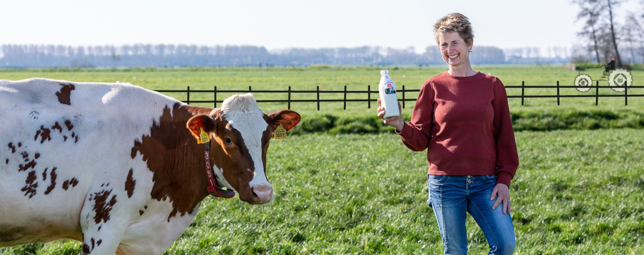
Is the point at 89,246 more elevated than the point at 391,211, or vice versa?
the point at 89,246

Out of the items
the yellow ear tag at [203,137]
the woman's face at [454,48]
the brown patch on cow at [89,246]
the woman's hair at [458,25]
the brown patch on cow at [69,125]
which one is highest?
the woman's hair at [458,25]

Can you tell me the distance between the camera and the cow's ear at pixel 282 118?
5273mm

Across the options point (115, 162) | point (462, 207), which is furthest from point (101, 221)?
point (462, 207)

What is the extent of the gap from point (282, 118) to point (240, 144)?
0.59 meters

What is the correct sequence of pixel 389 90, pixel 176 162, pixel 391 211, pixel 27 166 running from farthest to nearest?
pixel 391 211, pixel 176 162, pixel 27 166, pixel 389 90

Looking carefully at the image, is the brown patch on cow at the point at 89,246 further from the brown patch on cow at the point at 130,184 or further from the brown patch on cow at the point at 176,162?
the brown patch on cow at the point at 176,162

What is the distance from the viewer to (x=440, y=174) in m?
4.28

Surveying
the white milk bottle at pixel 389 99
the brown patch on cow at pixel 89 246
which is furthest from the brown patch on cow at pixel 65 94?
the white milk bottle at pixel 389 99

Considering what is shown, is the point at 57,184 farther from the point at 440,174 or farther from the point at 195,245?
the point at 440,174

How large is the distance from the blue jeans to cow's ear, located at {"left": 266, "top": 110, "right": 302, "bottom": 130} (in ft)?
5.19

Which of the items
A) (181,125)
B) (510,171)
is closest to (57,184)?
(181,125)

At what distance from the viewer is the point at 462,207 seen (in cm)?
428

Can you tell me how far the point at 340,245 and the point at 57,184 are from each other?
10.7ft

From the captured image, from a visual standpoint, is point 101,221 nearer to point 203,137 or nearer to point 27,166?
point 27,166
